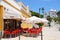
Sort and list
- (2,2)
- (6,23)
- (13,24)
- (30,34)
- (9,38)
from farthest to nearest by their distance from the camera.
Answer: (13,24) → (6,23) → (30,34) → (2,2) → (9,38)

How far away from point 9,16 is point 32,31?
12.8 ft

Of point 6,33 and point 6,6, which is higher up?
point 6,6

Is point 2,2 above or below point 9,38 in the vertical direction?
above

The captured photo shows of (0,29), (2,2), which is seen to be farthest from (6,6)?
(0,29)

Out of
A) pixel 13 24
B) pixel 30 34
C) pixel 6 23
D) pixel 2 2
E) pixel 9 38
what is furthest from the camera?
pixel 13 24

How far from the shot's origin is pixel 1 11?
62.7 ft

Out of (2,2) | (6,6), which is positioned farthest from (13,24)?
(2,2)

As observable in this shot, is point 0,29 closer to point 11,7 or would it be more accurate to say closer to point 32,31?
point 32,31

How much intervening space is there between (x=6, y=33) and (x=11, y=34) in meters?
0.62

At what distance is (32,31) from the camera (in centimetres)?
2162

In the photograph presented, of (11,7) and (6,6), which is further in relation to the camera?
(11,7)

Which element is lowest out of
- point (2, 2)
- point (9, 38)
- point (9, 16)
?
point (9, 38)

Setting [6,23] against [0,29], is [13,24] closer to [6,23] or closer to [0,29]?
[6,23]

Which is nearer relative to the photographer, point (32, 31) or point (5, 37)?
point (5, 37)
